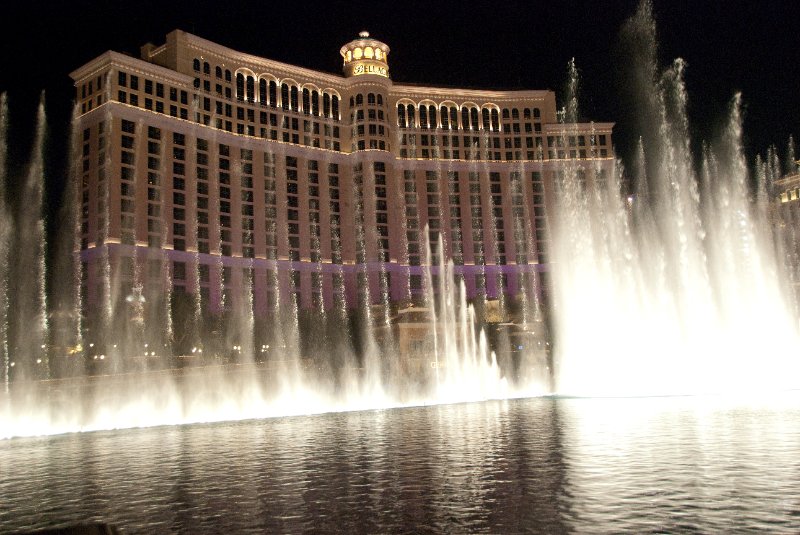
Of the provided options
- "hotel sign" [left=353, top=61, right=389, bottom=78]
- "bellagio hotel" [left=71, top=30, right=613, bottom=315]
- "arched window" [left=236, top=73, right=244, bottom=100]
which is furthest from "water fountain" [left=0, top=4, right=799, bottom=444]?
"hotel sign" [left=353, top=61, right=389, bottom=78]

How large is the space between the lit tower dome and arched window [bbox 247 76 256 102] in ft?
45.4

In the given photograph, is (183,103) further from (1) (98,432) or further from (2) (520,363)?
(1) (98,432)

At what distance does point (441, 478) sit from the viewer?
1215cm

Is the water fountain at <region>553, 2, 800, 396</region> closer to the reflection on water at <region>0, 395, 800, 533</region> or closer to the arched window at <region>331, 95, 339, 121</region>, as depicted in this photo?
the reflection on water at <region>0, 395, 800, 533</region>

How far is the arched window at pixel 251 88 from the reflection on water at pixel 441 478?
72.8m

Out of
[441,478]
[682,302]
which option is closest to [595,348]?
[682,302]

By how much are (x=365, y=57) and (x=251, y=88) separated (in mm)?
16522

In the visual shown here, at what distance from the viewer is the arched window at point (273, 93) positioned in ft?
297

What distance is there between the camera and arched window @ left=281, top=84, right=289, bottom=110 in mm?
91625

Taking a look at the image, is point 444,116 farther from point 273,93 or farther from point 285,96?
point 273,93

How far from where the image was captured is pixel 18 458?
18.7 meters

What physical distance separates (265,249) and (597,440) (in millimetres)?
73717

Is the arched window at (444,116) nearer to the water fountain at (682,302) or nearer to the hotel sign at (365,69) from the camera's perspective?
the hotel sign at (365,69)

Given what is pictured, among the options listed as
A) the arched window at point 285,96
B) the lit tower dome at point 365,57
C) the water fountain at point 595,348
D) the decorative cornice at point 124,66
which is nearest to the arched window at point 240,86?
the arched window at point 285,96
